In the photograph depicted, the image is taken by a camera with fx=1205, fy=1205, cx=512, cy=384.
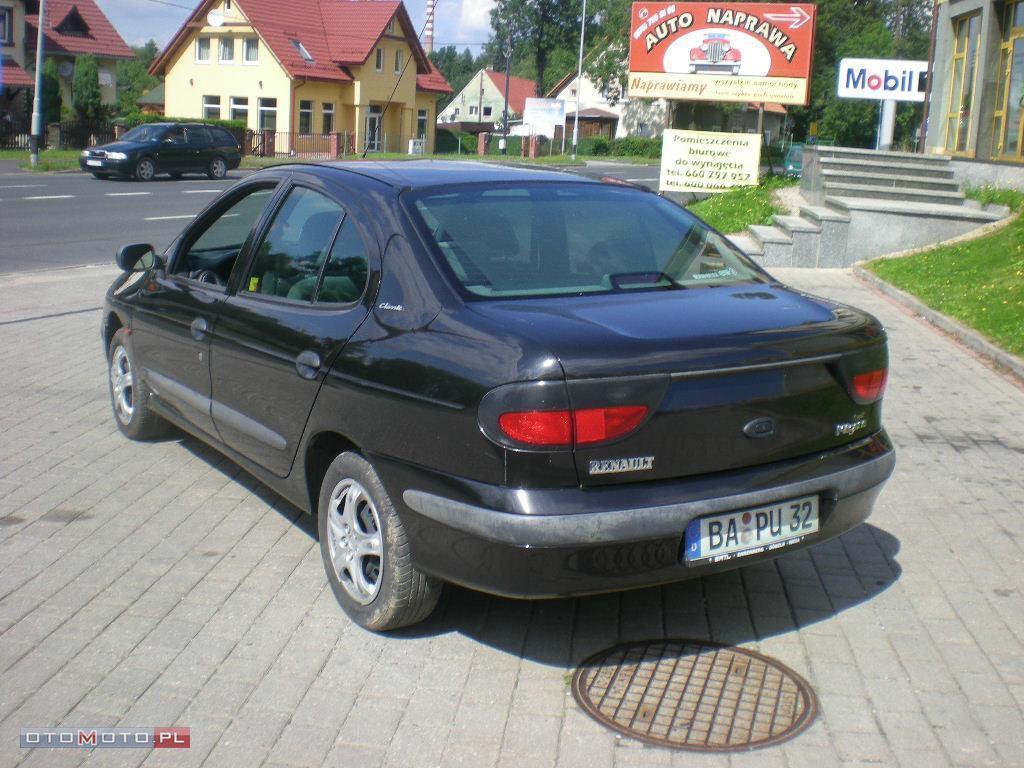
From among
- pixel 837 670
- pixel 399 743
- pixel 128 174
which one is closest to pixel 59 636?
pixel 399 743

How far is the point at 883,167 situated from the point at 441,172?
15.7 m

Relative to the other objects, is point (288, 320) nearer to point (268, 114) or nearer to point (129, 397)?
point (129, 397)

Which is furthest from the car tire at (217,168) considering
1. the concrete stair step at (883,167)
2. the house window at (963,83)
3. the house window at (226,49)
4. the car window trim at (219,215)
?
the car window trim at (219,215)

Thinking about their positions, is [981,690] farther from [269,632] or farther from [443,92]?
[443,92]

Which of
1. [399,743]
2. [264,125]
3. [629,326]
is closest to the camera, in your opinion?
[399,743]

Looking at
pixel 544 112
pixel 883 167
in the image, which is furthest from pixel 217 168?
pixel 544 112

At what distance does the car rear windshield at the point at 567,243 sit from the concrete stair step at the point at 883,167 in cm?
1482

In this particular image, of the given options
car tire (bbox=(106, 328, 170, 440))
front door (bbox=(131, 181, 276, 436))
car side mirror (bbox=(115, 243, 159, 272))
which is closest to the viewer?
front door (bbox=(131, 181, 276, 436))

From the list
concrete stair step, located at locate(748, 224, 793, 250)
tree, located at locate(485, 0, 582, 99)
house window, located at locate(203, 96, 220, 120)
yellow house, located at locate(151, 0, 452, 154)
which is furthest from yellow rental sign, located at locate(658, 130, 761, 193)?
tree, located at locate(485, 0, 582, 99)

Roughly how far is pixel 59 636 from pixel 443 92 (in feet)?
224

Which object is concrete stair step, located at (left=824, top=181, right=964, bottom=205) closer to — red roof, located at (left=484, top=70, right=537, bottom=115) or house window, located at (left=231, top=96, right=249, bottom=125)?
house window, located at (left=231, top=96, right=249, bottom=125)

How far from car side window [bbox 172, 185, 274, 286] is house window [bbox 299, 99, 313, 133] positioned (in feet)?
182

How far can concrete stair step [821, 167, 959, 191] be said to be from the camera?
60.3 feet

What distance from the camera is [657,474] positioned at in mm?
3730
